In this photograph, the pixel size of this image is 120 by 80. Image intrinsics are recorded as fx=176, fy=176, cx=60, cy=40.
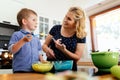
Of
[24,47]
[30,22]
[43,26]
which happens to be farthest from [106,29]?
[24,47]

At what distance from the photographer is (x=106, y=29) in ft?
A: 12.0

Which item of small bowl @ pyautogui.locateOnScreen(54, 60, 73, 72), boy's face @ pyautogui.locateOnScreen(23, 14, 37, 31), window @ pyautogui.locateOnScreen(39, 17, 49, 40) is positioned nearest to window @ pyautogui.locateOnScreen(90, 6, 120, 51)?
window @ pyautogui.locateOnScreen(39, 17, 49, 40)

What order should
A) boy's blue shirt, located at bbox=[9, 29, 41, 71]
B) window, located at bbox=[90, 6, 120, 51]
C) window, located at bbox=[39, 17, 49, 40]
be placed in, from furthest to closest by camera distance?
window, located at bbox=[90, 6, 120, 51] → window, located at bbox=[39, 17, 49, 40] → boy's blue shirt, located at bbox=[9, 29, 41, 71]

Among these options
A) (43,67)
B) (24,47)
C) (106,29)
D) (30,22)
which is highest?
(106,29)

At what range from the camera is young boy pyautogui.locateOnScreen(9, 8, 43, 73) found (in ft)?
3.77

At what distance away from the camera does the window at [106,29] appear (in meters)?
3.46

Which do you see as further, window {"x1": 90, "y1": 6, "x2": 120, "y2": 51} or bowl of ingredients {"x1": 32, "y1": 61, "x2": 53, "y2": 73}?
window {"x1": 90, "y1": 6, "x2": 120, "y2": 51}

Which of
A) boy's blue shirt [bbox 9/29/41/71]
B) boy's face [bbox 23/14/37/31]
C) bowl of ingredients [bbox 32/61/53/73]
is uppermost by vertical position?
boy's face [bbox 23/14/37/31]

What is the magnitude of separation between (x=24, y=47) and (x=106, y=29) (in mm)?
2724

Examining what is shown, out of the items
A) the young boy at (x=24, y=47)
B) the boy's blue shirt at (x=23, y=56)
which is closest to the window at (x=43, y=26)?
the young boy at (x=24, y=47)

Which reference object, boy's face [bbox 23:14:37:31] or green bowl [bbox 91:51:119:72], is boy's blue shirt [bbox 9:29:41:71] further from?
green bowl [bbox 91:51:119:72]

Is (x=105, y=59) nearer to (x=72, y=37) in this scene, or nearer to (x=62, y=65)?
(x=62, y=65)

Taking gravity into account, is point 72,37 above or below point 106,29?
below

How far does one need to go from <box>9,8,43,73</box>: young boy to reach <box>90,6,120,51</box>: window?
2.43 m
